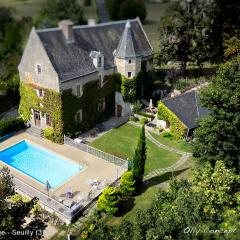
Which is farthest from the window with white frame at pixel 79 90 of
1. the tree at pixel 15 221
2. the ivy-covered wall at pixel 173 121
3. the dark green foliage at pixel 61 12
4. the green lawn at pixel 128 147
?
the dark green foliage at pixel 61 12

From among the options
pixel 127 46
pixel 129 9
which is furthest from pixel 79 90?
pixel 129 9

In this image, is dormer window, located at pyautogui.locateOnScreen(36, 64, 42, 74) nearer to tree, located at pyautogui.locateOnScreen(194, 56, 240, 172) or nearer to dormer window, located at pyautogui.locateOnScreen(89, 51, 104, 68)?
dormer window, located at pyautogui.locateOnScreen(89, 51, 104, 68)

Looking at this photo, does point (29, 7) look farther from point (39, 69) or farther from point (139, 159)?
point (139, 159)

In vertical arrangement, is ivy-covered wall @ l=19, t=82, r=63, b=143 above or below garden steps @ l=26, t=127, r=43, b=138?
above

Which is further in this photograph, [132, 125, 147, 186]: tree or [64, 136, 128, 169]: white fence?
[64, 136, 128, 169]: white fence

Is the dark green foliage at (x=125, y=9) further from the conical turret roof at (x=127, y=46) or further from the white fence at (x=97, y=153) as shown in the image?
the white fence at (x=97, y=153)

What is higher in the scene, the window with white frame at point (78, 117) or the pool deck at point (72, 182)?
the window with white frame at point (78, 117)

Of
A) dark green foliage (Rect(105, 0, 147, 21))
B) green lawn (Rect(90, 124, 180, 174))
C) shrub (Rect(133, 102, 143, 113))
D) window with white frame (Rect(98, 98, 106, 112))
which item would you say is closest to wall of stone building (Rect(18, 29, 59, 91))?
window with white frame (Rect(98, 98, 106, 112))
